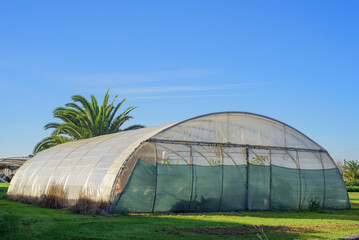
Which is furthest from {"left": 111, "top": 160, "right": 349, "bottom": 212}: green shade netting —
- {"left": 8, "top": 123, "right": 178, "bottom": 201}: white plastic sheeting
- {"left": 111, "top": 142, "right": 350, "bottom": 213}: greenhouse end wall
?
{"left": 8, "top": 123, "right": 178, "bottom": 201}: white plastic sheeting

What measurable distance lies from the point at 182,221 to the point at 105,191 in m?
3.65

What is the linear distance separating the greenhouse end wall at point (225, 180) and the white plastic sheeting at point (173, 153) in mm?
67

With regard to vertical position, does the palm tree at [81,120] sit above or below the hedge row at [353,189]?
above

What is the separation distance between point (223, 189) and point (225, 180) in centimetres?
43

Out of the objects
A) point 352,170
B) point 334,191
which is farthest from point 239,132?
point 352,170

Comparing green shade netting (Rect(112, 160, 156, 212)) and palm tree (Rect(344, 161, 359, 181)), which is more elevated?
palm tree (Rect(344, 161, 359, 181))

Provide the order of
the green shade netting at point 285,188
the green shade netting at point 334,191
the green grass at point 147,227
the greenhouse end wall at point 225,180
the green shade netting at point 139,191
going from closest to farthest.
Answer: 1. the green grass at point 147,227
2. the green shade netting at point 139,191
3. the greenhouse end wall at point 225,180
4. the green shade netting at point 285,188
5. the green shade netting at point 334,191

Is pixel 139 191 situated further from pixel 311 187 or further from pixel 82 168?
pixel 311 187

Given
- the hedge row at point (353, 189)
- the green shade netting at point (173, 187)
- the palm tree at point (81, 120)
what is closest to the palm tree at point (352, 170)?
the hedge row at point (353, 189)

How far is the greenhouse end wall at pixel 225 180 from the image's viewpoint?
18.1m

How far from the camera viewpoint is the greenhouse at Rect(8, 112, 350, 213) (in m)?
18.0

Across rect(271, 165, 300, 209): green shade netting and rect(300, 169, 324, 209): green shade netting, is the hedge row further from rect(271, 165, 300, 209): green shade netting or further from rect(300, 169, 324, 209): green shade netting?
rect(271, 165, 300, 209): green shade netting

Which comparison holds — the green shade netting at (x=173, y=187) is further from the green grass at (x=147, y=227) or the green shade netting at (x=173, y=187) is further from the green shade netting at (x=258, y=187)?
the green shade netting at (x=258, y=187)

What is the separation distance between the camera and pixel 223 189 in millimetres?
20172
